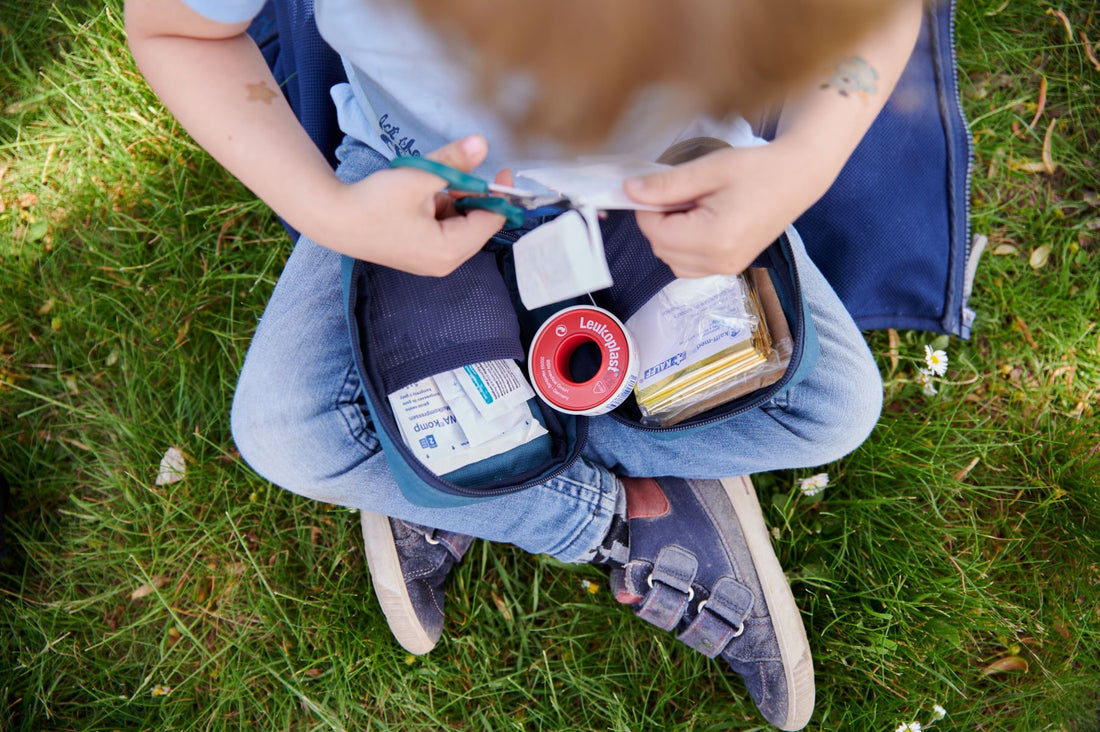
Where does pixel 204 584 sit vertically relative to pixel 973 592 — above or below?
above

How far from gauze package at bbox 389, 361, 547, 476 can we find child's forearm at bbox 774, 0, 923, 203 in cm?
52

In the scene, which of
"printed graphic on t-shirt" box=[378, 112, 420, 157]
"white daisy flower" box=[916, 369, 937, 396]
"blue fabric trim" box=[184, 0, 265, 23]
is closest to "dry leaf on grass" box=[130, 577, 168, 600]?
"printed graphic on t-shirt" box=[378, 112, 420, 157]

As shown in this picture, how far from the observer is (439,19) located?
23.5 inches

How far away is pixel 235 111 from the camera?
88 cm

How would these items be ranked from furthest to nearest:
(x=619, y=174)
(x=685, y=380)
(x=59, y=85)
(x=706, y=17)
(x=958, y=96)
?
1. (x=59, y=85)
2. (x=958, y=96)
3. (x=685, y=380)
4. (x=619, y=174)
5. (x=706, y=17)

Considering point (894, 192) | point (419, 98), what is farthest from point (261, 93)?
point (894, 192)

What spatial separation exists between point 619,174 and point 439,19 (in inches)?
9.5

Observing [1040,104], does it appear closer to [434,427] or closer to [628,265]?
[628,265]

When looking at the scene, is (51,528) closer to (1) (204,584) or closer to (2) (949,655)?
(1) (204,584)

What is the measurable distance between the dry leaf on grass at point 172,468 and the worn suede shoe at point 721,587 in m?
0.95

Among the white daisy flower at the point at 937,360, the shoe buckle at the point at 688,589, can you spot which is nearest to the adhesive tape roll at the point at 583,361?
the shoe buckle at the point at 688,589

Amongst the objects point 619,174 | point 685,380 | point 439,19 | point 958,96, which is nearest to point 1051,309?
point 958,96

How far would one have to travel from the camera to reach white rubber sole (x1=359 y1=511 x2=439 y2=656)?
53.3 inches

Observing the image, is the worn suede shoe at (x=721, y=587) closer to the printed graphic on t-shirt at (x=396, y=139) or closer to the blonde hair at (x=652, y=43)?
the printed graphic on t-shirt at (x=396, y=139)
